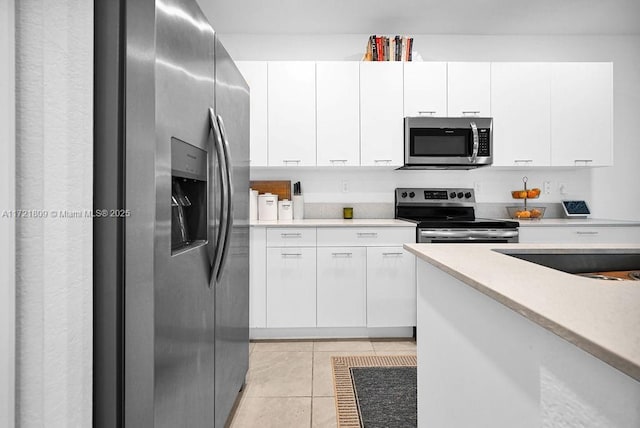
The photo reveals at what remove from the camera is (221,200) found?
145 cm

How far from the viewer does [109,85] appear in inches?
34.0

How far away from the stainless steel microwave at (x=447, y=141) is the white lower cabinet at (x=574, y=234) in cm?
66

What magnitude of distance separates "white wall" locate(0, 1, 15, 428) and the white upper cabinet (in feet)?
11.7

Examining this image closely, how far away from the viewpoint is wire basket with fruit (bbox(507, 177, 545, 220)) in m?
3.30

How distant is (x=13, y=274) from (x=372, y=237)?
2378 millimetres

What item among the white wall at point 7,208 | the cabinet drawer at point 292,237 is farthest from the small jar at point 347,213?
the white wall at point 7,208

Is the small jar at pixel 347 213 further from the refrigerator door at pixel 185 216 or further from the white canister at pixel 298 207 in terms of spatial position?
the refrigerator door at pixel 185 216

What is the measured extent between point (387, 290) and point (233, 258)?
4.91 feet

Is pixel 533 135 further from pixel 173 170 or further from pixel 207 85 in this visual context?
pixel 173 170

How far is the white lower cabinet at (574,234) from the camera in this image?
290 cm

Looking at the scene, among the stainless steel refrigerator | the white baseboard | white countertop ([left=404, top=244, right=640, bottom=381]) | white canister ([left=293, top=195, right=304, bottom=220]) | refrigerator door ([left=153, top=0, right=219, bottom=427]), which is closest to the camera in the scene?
white countertop ([left=404, top=244, right=640, bottom=381])

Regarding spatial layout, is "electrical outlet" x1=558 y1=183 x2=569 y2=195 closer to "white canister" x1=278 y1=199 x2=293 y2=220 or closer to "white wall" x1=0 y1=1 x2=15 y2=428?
"white canister" x1=278 y1=199 x2=293 y2=220

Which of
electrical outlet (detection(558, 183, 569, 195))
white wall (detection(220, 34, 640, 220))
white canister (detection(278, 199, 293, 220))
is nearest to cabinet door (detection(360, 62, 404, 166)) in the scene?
white wall (detection(220, 34, 640, 220))

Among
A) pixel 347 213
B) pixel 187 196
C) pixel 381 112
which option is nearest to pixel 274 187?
pixel 347 213
